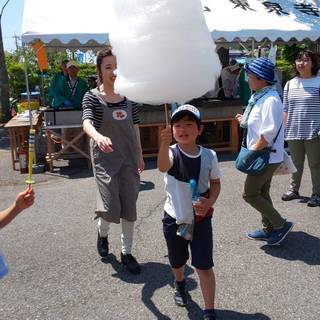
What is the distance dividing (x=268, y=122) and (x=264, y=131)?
0.08 meters

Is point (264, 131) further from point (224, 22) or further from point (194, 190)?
point (224, 22)

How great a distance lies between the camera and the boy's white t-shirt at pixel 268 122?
12.3 feet

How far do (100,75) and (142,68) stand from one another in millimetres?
1054

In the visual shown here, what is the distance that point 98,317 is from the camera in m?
3.09

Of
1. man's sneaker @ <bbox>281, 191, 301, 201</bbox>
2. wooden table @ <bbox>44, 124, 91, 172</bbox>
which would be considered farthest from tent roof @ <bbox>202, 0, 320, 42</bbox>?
man's sneaker @ <bbox>281, 191, 301, 201</bbox>

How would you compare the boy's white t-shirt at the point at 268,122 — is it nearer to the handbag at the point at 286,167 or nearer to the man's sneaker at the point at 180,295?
the handbag at the point at 286,167

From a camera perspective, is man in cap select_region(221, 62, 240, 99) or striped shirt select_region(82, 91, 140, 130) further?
man in cap select_region(221, 62, 240, 99)

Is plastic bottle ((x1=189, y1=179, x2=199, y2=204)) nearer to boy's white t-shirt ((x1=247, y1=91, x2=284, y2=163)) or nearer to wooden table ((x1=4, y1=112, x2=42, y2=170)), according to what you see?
boy's white t-shirt ((x1=247, y1=91, x2=284, y2=163))

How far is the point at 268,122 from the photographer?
376cm

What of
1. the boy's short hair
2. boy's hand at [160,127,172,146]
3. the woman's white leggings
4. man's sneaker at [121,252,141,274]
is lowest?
man's sneaker at [121,252,141,274]

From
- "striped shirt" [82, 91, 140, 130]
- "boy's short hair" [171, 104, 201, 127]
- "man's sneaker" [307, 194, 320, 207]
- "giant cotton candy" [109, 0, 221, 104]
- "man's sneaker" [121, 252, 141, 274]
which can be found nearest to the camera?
"giant cotton candy" [109, 0, 221, 104]

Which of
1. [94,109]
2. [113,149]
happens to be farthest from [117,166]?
[94,109]

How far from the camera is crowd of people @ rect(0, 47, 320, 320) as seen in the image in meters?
2.85

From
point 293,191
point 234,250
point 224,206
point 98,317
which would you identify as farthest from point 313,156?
point 98,317
